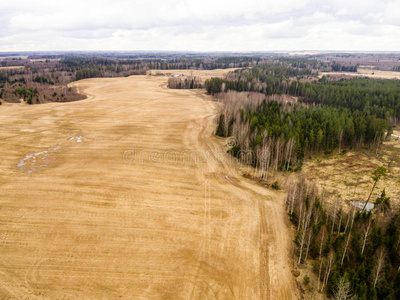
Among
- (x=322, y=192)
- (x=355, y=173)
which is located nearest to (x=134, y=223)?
(x=322, y=192)

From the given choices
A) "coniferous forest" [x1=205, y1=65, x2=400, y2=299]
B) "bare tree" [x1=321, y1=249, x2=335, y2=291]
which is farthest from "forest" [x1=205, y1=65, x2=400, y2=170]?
"bare tree" [x1=321, y1=249, x2=335, y2=291]

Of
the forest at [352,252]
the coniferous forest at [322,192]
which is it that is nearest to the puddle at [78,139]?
the coniferous forest at [322,192]

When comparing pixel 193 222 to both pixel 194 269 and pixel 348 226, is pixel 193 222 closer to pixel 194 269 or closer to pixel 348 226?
pixel 194 269

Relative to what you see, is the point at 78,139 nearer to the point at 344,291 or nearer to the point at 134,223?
the point at 134,223

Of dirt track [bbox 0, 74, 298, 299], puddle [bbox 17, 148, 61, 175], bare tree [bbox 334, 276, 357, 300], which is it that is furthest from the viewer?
puddle [bbox 17, 148, 61, 175]

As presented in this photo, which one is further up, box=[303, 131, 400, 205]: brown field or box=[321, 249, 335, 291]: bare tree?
box=[303, 131, 400, 205]: brown field

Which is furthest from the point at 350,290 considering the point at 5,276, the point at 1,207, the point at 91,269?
the point at 1,207

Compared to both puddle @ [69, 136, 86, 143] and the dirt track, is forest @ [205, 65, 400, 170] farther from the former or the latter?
puddle @ [69, 136, 86, 143]
